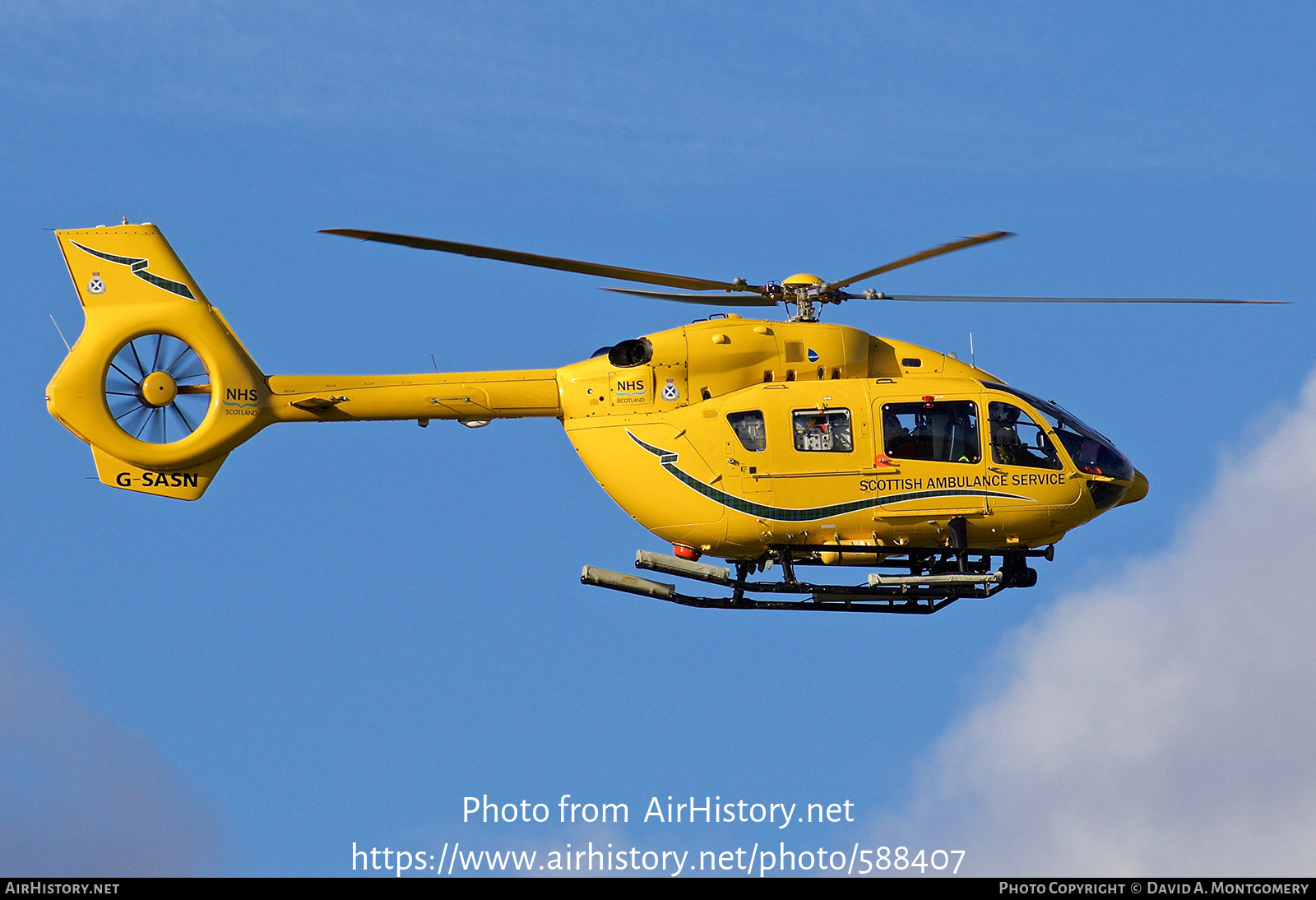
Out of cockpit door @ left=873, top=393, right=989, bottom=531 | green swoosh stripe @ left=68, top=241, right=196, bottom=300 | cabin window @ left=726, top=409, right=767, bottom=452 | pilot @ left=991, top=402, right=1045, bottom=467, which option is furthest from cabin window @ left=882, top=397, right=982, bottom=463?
green swoosh stripe @ left=68, top=241, right=196, bottom=300

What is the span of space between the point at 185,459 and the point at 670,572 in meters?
8.55

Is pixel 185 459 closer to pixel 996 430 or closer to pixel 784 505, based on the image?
pixel 784 505

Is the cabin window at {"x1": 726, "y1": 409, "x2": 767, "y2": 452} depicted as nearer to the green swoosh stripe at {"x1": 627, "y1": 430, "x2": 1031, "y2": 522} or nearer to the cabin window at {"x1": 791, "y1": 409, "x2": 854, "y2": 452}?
the cabin window at {"x1": 791, "y1": 409, "x2": 854, "y2": 452}

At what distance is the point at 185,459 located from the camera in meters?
35.8

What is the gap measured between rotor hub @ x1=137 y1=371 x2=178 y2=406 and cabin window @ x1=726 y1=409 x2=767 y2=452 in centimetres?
959

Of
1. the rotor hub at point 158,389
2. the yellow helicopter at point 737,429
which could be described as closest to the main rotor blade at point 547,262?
the yellow helicopter at point 737,429

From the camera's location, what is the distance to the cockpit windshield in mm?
35656

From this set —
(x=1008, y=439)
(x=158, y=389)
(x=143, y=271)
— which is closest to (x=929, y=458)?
(x=1008, y=439)

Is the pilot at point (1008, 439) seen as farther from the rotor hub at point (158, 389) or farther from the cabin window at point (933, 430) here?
the rotor hub at point (158, 389)

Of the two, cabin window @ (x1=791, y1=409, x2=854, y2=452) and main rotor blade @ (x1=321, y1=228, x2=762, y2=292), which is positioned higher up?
main rotor blade @ (x1=321, y1=228, x2=762, y2=292)

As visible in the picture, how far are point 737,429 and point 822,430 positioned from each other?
1.44 m

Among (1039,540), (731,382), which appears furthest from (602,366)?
(1039,540)

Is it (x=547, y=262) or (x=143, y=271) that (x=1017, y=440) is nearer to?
(x=547, y=262)

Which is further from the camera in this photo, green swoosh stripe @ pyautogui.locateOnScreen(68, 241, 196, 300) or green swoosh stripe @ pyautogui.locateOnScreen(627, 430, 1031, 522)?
green swoosh stripe @ pyautogui.locateOnScreen(68, 241, 196, 300)
